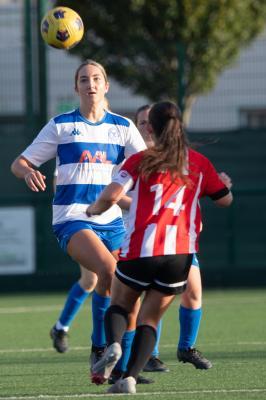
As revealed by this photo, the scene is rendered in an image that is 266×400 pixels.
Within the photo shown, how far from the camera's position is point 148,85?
71.6ft

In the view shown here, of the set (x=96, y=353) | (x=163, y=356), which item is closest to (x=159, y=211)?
(x=96, y=353)

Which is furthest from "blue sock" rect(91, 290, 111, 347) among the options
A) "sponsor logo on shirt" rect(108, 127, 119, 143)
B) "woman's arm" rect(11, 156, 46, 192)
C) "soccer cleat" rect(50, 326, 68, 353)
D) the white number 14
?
"soccer cleat" rect(50, 326, 68, 353)

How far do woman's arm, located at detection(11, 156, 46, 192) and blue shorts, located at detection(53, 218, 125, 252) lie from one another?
0.34m

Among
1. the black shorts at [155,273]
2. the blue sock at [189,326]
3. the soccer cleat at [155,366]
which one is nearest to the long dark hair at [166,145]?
the black shorts at [155,273]

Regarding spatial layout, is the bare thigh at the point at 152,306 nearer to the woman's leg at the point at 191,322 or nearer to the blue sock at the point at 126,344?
the blue sock at the point at 126,344

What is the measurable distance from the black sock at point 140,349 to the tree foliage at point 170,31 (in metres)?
14.7

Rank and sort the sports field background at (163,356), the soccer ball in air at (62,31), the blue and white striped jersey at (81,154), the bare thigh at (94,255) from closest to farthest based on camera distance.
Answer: the sports field background at (163,356) < the bare thigh at (94,255) < the blue and white striped jersey at (81,154) < the soccer ball in air at (62,31)

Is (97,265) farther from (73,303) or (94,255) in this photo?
(73,303)

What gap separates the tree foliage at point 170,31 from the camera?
21.6 meters

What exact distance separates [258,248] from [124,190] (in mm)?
9753

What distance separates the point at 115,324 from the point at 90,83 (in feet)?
6.68

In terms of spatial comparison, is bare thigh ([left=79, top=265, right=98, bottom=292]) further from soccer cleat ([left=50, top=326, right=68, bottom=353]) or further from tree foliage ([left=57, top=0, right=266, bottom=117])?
tree foliage ([left=57, top=0, right=266, bottom=117])

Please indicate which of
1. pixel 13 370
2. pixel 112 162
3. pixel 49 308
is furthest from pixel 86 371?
pixel 49 308

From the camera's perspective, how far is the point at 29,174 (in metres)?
7.70
